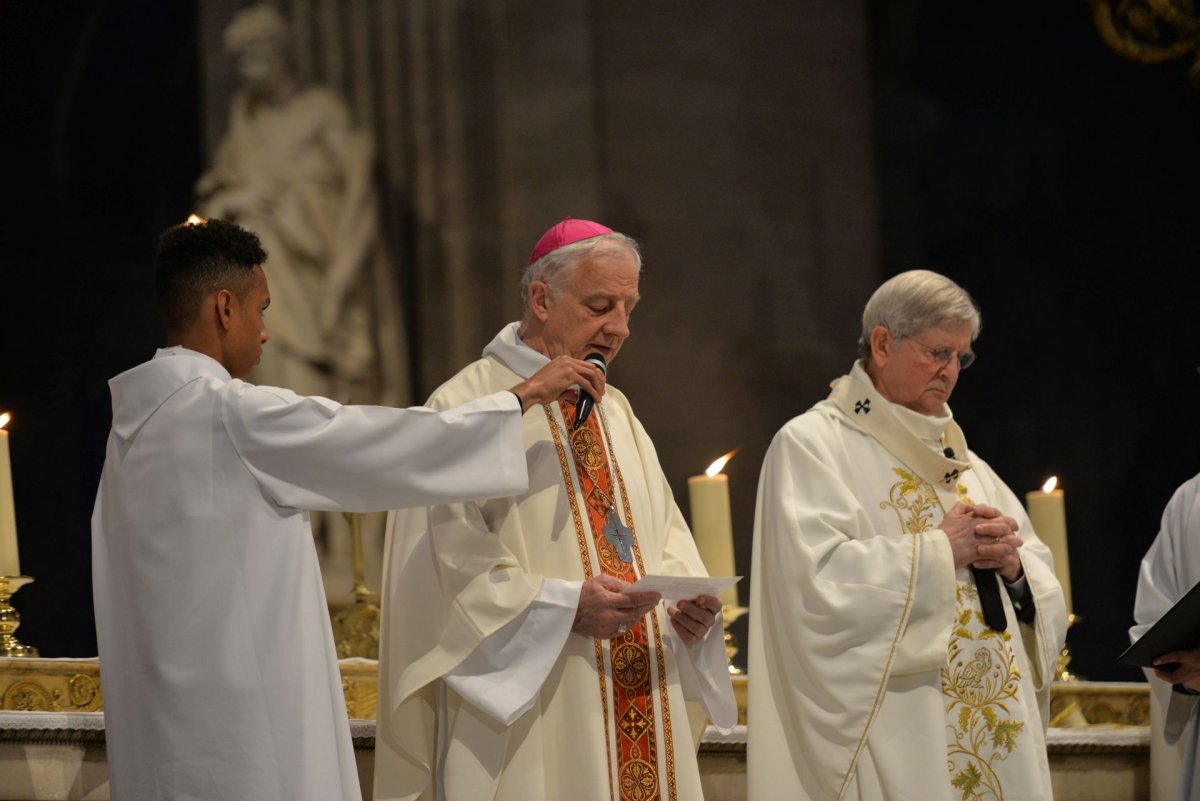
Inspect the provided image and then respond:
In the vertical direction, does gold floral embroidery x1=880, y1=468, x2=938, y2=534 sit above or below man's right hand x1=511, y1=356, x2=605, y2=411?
below

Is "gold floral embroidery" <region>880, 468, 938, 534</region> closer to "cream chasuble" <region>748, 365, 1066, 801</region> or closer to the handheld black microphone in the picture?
"cream chasuble" <region>748, 365, 1066, 801</region>

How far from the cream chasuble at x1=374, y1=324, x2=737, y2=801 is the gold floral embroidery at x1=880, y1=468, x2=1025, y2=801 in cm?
56

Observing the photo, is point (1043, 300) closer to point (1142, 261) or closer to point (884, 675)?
point (1142, 261)

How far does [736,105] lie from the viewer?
716 cm

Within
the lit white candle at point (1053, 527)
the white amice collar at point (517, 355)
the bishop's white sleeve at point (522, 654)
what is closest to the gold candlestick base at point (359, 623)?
the white amice collar at point (517, 355)

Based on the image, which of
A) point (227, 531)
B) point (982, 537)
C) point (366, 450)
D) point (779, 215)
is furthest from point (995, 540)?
point (779, 215)

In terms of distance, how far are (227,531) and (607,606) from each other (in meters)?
0.86

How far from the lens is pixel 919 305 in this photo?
14.2 ft

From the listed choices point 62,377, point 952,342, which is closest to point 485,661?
point 952,342

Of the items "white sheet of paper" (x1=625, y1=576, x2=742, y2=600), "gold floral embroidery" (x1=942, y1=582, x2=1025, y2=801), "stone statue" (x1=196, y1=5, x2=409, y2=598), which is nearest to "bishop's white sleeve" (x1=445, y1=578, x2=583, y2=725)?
"white sheet of paper" (x1=625, y1=576, x2=742, y2=600)

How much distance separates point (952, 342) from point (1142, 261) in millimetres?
2636

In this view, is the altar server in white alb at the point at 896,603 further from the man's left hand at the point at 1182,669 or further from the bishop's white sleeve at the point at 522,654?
the bishop's white sleeve at the point at 522,654

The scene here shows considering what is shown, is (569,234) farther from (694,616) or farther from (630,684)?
(630,684)

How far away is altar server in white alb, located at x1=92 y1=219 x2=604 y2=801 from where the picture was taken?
3379mm
